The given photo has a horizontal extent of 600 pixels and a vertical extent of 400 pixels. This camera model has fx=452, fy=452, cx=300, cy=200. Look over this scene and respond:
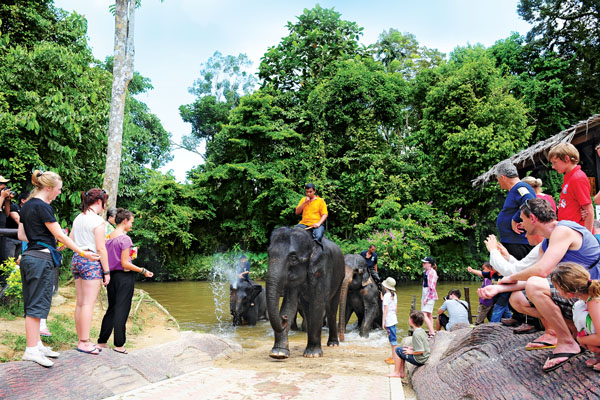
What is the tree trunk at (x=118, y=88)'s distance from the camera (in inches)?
409

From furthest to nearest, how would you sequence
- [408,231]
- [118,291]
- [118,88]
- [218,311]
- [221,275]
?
1. [221,275]
2. [408,231]
3. [218,311]
4. [118,88]
5. [118,291]

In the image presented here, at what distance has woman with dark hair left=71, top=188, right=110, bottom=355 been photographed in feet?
17.5

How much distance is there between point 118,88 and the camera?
10695mm

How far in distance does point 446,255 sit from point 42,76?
852 inches

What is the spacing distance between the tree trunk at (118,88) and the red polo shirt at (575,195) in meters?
8.85

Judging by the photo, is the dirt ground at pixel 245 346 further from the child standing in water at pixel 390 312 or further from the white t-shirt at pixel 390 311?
the white t-shirt at pixel 390 311

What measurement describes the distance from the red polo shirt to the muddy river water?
20.5 ft

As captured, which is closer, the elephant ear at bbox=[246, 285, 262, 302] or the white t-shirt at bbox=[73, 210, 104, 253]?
the white t-shirt at bbox=[73, 210, 104, 253]

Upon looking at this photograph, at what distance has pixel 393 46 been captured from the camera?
3397 centimetres

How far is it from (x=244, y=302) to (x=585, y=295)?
10.0m

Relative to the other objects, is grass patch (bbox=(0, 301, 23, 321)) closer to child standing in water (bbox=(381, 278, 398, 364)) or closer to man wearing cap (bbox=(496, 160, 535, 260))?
child standing in water (bbox=(381, 278, 398, 364))

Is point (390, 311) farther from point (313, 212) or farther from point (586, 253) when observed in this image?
point (586, 253)

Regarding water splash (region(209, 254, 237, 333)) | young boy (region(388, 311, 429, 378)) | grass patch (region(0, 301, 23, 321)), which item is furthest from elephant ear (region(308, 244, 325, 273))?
water splash (region(209, 254, 237, 333))

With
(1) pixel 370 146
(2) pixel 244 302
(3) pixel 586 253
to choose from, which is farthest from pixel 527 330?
(1) pixel 370 146
